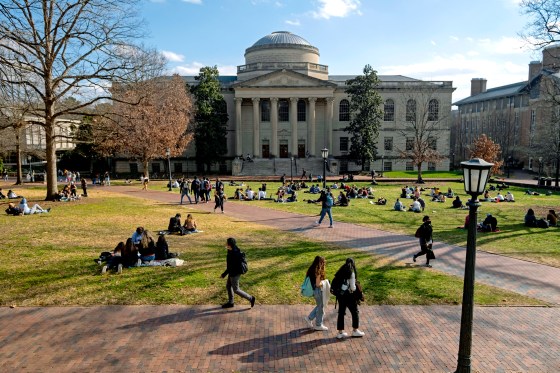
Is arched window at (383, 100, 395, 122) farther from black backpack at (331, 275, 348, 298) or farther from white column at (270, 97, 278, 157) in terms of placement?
black backpack at (331, 275, 348, 298)

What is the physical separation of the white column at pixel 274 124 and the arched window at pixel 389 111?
1849 cm

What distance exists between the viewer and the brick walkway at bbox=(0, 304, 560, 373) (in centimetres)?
741

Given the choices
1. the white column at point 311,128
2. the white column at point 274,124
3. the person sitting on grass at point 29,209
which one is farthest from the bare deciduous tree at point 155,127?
the white column at point 311,128

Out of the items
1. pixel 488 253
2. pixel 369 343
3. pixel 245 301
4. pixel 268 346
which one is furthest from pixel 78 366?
pixel 488 253

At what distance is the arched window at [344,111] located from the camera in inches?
2621

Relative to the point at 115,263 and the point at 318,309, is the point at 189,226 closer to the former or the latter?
the point at 115,263

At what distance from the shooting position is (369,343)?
8273mm

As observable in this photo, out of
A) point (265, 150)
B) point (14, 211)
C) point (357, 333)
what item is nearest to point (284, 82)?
point (265, 150)

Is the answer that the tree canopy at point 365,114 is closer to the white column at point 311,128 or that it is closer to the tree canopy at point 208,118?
the white column at point 311,128

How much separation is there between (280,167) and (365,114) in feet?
48.6

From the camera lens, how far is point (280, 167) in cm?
5881

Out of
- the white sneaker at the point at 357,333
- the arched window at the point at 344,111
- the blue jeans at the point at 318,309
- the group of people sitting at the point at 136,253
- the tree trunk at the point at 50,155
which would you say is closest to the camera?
the white sneaker at the point at 357,333

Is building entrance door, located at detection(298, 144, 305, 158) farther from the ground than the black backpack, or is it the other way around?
building entrance door, located at detection(298, 144, 305, 158)

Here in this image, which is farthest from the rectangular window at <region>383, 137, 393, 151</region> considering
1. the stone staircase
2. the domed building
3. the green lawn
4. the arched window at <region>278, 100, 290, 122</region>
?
the green lawn
